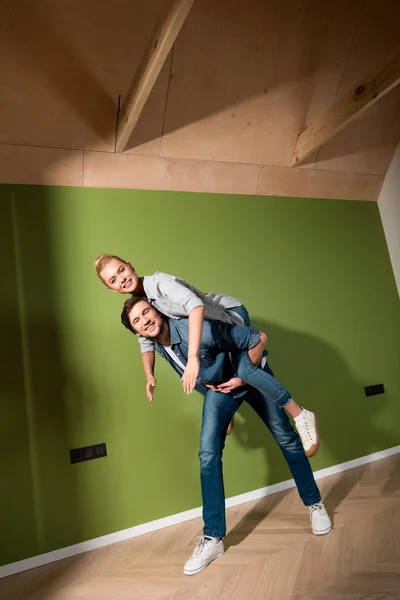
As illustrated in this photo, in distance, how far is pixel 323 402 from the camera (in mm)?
3154

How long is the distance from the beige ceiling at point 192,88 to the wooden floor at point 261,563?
2.03 meters

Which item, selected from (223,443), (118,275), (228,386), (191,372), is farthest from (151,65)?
(223,443)

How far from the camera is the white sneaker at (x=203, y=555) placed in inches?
77.2

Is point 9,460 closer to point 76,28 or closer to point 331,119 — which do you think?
point 76,28

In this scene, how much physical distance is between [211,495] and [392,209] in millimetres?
2754

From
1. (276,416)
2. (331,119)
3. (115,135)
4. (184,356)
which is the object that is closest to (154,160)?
(115,135)

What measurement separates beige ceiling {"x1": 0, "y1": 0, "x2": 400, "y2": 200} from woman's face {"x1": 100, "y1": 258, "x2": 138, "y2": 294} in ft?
3.20

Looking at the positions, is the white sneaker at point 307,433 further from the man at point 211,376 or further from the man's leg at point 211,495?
the man's leg at point 211,495

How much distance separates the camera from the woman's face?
1.91m

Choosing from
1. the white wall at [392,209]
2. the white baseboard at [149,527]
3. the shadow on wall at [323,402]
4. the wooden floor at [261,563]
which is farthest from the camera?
the white wall at [392,209]

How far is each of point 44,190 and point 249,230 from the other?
53.6 inches

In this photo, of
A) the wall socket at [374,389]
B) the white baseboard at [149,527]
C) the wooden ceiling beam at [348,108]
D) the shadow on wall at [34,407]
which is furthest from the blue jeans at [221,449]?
the wooden ceiling beam at [348,108]

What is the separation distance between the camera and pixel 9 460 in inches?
90.4

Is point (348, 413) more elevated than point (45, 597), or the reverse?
point (348, 413)
